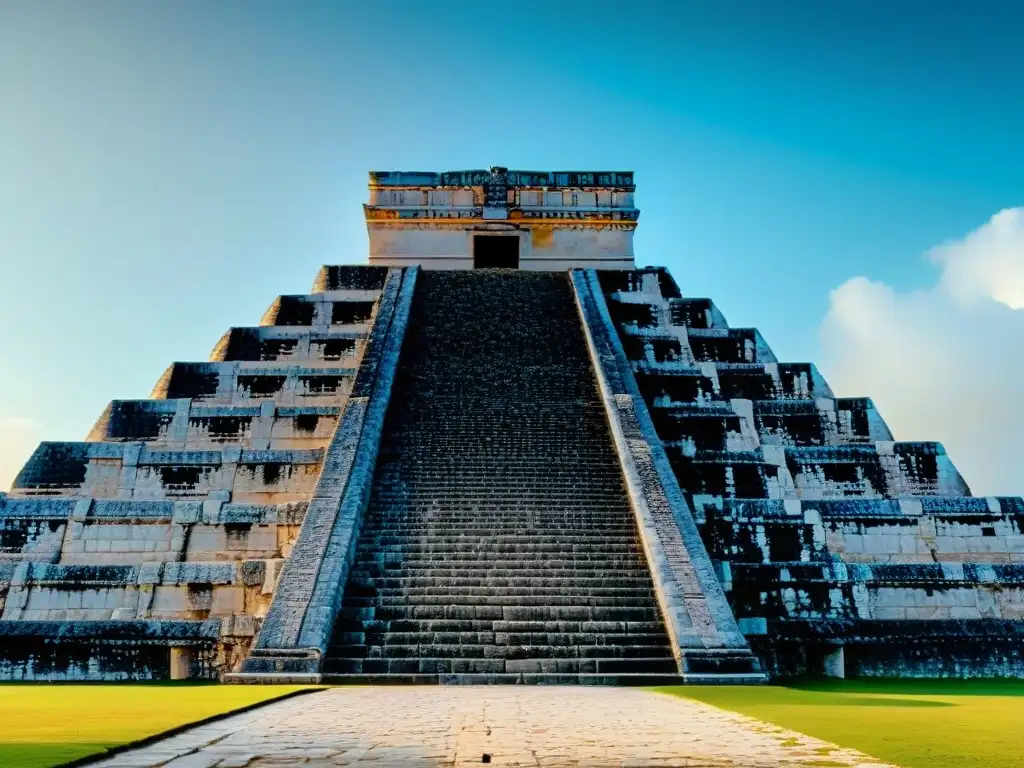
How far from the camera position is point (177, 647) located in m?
9.52

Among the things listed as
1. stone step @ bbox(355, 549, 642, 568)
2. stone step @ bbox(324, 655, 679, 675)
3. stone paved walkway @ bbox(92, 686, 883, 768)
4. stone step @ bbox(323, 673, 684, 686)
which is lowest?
stone paved walkway @ bbox(92, 686, 883, 768)

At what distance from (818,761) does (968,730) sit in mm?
1608

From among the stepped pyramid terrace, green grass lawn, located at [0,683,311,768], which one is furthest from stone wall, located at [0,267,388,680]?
green grass lawn, located at [0,683,311,768]

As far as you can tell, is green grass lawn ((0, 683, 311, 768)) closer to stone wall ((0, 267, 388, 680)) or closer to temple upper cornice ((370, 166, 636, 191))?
stone wall ((0, 267, 388, 680))

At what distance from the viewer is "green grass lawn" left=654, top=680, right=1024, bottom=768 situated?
176 inches

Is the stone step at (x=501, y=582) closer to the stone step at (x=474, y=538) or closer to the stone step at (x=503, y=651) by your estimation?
the stone step at (x=474, y=538)

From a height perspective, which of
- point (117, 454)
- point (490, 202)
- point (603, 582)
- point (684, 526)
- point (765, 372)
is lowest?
point (603, 582)

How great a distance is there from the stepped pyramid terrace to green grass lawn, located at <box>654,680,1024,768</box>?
35.5 inches

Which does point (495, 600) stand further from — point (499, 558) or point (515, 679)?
point (515, 679)

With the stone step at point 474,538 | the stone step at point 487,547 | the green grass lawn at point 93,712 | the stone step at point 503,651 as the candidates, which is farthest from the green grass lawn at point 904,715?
the green grass lawn at point 93,712

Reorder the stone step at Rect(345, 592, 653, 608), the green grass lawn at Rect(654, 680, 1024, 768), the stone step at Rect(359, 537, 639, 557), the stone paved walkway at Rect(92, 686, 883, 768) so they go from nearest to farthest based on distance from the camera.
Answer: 1. the stone paved walkway at Rect(92, 686, 883, 768)
2. the green grass lawn at Rect(654, 680, 1024, 768)
3. the stone step at Rect(345, 592, 653, 608)
4. the stone step at Rect(359, 537, 639, 557)

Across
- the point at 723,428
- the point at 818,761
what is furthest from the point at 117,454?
the point at 818,761

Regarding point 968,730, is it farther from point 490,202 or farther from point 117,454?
point 490,202

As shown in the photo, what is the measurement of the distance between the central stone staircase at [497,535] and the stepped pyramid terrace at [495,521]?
0.11ft
